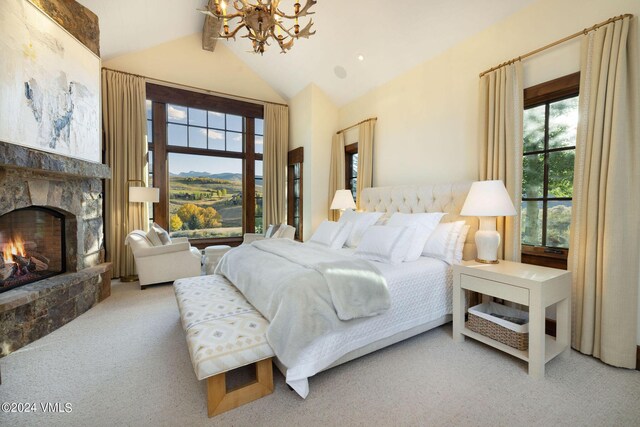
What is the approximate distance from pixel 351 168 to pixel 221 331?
386 cm

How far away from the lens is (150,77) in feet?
15.5

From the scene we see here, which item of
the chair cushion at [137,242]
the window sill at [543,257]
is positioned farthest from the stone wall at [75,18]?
the window sill at [543,257]

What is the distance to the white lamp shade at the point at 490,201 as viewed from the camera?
228cm

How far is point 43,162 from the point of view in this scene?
240 cm

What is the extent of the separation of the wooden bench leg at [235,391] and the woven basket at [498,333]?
5.47 ft

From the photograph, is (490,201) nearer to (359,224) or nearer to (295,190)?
(359,224)

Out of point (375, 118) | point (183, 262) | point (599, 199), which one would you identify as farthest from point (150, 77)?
point (599, 199)

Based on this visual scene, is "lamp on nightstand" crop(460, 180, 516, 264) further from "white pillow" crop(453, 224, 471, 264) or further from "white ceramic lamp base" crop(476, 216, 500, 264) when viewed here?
"white pillow" crop(453, 224, 471, 264)

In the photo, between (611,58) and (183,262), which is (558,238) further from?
(183,262)

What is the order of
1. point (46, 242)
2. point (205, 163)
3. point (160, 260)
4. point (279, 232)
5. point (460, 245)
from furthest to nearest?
point (205, 163), point (279, 232), point (160, 260), point (46, 242), point (460, 245)

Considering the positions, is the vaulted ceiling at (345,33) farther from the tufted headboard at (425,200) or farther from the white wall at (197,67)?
the tufted headboard at (425,200)

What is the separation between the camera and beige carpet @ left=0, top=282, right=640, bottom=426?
4.93 ft

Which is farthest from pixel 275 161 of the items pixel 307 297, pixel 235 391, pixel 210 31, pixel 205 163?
pixel 235 391

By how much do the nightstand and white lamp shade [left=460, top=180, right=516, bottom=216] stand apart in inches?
17.6
